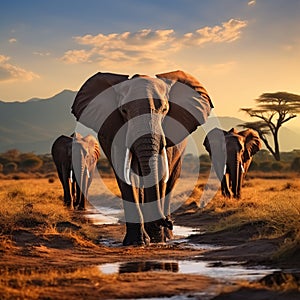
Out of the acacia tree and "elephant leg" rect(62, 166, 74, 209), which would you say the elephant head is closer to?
"elephant leg" rect(62, 166, 74, 209)

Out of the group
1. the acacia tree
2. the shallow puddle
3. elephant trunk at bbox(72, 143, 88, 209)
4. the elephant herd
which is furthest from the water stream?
the acacia tree

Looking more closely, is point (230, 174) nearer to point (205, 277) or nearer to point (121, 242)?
point (121, 242)

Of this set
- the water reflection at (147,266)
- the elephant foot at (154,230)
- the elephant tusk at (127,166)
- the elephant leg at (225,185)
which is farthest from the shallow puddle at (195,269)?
the elephant leg at (225,185)

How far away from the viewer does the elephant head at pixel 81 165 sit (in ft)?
74.3

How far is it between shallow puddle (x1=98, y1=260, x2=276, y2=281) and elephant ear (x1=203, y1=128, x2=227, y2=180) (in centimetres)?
1439

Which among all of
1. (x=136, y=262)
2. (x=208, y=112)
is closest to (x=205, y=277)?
(x=136, y=262)

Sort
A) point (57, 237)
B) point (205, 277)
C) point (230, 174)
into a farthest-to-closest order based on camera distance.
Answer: point (230, 174) < point (57, 237) < point (205, 277)

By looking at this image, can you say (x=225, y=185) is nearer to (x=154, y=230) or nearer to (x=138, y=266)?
(x=154, y=230)

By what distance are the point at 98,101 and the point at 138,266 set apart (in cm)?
495

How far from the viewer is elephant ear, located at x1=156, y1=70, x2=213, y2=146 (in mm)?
12023

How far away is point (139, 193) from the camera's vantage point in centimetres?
1135

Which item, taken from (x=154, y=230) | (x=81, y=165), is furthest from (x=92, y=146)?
(x=154, y=230)

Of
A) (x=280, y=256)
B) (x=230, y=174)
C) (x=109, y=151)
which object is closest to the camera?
(x=280, y=256)

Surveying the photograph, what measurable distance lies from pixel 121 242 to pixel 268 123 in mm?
41547
